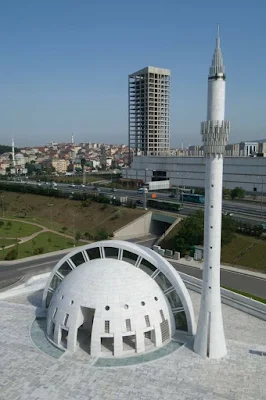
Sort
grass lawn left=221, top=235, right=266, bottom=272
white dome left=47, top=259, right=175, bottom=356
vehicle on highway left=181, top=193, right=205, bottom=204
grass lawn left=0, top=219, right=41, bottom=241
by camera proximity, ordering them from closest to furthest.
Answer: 1. white dome left=47, top=259, right=175, bottom=356
2. grass lawn left=221, top=235, right=266, bottom=272
3. grass lawn left=0, top=219, right=41, bottom=241
4. vehicle on highway left=181, top=193, right=205, bottom=204

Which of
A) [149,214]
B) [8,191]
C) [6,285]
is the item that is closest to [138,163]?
[8,191]

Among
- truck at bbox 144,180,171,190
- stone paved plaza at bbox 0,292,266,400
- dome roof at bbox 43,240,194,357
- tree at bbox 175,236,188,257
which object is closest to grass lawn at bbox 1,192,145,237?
tree at bbox 175,236,188,257

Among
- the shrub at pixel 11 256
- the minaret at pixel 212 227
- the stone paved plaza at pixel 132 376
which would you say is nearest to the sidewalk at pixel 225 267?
the stone paved plaza at pixel 132 376

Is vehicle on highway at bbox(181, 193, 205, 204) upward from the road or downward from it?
upward

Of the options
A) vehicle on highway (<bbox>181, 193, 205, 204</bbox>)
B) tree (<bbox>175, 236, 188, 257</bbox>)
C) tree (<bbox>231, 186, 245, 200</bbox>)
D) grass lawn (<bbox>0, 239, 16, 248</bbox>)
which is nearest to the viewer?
tree (<bbox>175, 236, 188, 257</bbox>)

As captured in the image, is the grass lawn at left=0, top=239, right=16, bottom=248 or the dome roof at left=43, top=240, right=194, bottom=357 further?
the grass lawn at left=0, top=239, right=16, bottom=248

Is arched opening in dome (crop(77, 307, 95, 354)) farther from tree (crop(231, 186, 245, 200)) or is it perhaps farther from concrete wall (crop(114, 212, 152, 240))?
tree (crop(231, 186, 245, 200))

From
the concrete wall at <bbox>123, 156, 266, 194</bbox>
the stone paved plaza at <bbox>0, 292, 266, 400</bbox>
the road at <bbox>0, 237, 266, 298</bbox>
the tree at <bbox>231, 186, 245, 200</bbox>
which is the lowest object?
the road at <bbox>0, 237, 266, 298</bbox>

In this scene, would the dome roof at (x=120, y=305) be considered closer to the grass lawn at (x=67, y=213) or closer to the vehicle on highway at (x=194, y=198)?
the grass lawn at (x=67, y=213)
